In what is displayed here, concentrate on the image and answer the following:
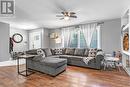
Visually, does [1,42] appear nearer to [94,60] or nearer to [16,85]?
[16,85]

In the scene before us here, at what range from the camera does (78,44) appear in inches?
249

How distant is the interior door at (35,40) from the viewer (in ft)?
24.8

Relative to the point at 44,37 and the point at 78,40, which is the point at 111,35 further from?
the point at 44,37

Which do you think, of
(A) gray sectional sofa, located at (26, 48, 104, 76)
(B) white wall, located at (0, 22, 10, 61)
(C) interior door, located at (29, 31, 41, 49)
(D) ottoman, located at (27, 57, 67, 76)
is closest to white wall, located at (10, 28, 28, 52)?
(C) interior door, located at (29, 31, 41, 49)

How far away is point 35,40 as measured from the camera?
7871 mm

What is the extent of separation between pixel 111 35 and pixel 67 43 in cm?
270

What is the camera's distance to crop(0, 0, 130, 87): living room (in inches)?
123

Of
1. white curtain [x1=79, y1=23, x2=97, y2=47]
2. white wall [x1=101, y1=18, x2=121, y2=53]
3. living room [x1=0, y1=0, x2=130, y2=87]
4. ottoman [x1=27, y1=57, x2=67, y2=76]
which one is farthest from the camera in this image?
white curtain [x1=79, y1=23, x2=97, y2=47]

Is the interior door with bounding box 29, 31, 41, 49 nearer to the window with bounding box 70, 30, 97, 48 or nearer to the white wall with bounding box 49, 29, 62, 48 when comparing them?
the white wall with bounding box 49, 29, 62, 48

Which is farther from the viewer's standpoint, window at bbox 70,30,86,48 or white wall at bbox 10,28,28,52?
white wall at bbox 10,28,28,52

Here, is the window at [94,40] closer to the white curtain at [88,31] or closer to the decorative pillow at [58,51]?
the white curtain at [88,31]

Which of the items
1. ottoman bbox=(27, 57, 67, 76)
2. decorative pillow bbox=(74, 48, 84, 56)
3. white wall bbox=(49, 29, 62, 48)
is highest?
white wall bbox=(49, 29, 62, 48)

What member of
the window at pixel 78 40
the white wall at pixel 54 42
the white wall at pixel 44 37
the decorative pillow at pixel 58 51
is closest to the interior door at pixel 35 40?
the white wall at pixel 44 37

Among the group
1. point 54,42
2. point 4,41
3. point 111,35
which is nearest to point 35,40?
point 54,42
